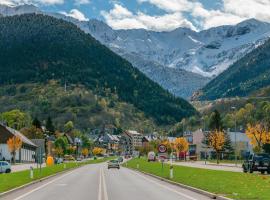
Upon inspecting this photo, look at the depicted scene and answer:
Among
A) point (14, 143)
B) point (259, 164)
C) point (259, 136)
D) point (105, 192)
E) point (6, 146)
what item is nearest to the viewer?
point (105, 192)

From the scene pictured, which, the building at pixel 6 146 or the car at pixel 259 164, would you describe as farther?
the building at pixel 6 146

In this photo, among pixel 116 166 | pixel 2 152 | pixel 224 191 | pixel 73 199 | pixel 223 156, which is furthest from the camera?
pixel 223 156

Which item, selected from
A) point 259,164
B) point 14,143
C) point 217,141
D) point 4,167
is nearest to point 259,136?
point 217,141

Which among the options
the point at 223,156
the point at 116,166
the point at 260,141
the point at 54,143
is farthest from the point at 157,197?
the point at 54,143

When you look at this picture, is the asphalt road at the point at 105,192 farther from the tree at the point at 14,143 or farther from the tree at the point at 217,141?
the tree at the point at 217,141

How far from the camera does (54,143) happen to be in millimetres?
199375

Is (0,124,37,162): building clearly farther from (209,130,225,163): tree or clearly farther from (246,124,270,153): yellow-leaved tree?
(246,124,270,153): yellow-leaved tree

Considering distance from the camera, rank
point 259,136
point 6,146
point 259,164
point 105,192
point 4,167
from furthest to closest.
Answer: point 6,146
point 259,136
point 4,167
point 259,164
point 105,192

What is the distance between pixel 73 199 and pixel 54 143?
17330cm

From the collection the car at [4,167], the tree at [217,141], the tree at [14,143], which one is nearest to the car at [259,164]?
the car at [4,167]

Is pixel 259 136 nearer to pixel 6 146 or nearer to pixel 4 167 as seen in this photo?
pixel 6 146

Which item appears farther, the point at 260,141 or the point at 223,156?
the point at 223,156

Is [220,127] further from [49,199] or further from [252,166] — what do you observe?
[49,199]

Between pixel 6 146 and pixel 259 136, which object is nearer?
pixel 259 136
